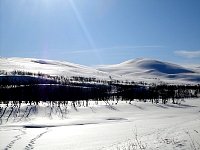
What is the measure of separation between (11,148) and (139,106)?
140 feet

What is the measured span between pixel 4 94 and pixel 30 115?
34.9 metres

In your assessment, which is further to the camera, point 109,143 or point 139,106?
point 139,106

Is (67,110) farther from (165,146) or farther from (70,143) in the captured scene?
(165,146)

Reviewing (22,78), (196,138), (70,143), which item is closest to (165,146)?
(196,138)

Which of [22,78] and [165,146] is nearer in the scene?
[165,146]

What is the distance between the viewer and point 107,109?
49.4 meters

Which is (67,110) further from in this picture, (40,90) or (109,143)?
(40,90)

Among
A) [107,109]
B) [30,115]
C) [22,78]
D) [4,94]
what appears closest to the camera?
[30,115]

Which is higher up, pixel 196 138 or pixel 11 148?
pixel 196 138

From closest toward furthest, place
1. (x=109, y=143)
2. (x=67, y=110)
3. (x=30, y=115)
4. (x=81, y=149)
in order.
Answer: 1. (x=81, y=149)
2. (x=109, y=143)
3. (x=30, y=115)
4. (x=67, y=110)

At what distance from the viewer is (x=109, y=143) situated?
14852 millimetres

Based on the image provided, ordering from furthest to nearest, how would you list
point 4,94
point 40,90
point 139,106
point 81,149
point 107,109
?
1. point 40,90
2. point 4,94
3. point 139,106
4. point 107,109
5. point 81,149

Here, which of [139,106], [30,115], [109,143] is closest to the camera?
[109,143]

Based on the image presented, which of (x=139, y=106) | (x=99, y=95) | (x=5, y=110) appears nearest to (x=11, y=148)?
(x=5, y=110)
